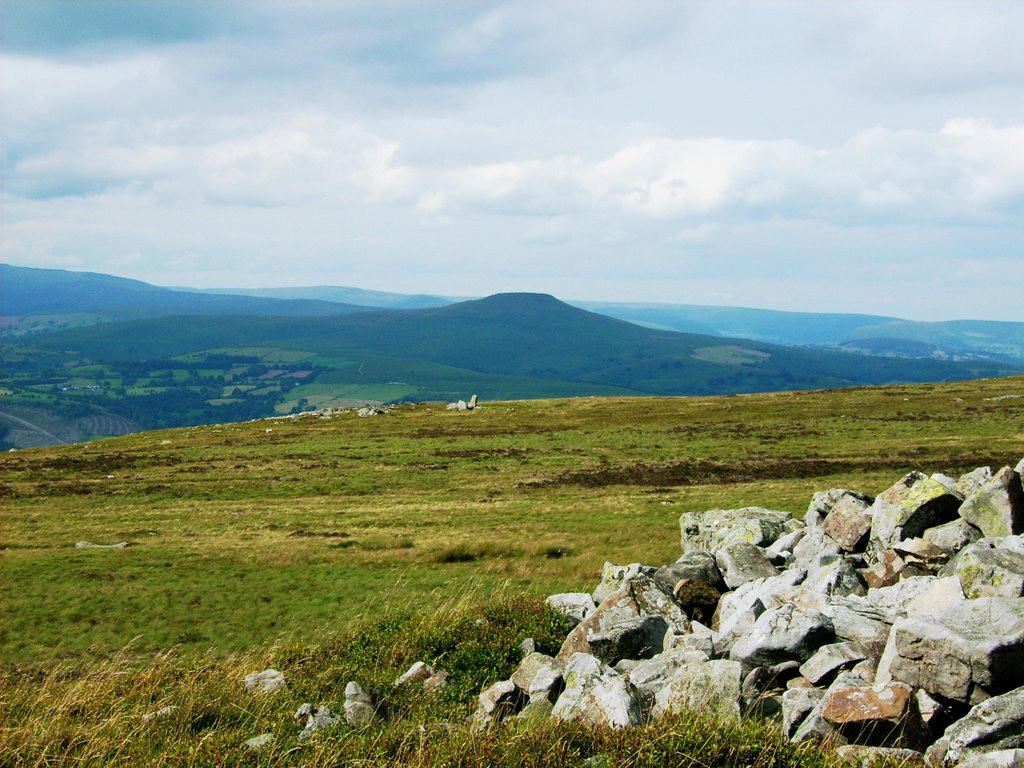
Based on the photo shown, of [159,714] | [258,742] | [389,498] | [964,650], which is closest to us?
[964,650]

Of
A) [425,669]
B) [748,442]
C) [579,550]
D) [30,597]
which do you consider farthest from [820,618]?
[748,442]

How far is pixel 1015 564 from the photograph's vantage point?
13.4 metres

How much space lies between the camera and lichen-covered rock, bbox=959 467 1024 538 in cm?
1625

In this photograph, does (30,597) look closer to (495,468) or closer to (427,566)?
(427,566)

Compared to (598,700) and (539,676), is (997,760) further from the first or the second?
(539,676)

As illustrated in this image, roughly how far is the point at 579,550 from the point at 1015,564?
2376cm

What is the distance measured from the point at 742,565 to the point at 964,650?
885 cm

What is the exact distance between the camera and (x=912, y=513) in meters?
17.6

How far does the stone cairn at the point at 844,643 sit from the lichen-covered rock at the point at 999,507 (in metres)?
0.03

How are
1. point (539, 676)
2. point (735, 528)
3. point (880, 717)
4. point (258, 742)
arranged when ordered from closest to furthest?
point (880, 717), point (258, 742), point (539, 676), point (735, 528)

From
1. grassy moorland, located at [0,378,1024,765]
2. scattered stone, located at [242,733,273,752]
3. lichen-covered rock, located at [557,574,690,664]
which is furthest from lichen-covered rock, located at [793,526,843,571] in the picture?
scattered stone, located at [242,733,273,752]

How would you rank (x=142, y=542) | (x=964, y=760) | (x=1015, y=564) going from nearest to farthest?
1. (x=964, y=760)
2. (x=1015, y=564)
3. (x=142, y=542)

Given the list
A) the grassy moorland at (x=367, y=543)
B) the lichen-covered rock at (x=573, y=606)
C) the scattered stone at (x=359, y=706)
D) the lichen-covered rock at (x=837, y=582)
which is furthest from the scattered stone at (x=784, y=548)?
the scattered stone at (x=359, y=706)

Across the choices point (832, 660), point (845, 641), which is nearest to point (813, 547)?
point (845, 641)
